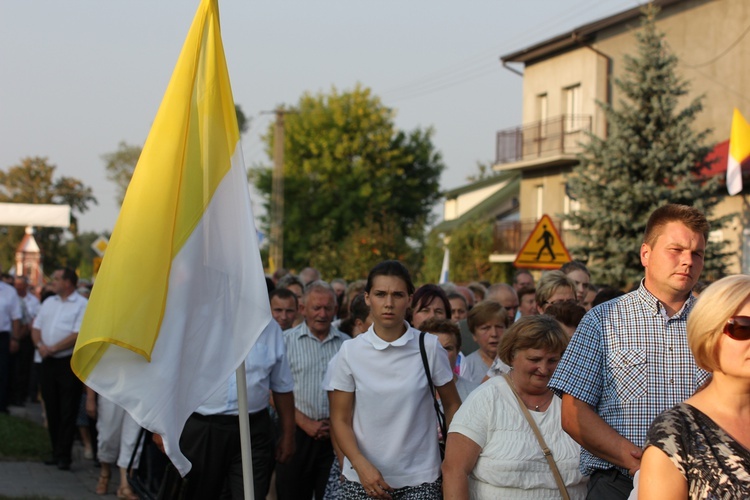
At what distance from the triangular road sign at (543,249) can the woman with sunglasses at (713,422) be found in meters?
12.1

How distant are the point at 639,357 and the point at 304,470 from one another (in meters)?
4.30

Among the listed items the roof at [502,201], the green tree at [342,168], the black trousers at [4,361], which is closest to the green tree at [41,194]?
the green tree at [342,168]

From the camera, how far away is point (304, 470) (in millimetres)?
8523

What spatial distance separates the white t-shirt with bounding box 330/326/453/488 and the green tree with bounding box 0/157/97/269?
68068mm

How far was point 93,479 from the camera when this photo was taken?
39.0 feet

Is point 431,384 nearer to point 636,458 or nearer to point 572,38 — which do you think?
point 636,458

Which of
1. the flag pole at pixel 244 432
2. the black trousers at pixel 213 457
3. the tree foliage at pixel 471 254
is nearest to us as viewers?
the flag pole at pixel 244 432

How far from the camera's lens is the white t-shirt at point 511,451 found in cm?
530

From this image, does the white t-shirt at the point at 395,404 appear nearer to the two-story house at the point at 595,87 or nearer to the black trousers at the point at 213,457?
the black trousers at the point at 213,457

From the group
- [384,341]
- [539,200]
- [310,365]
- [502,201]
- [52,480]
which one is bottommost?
[52,480]

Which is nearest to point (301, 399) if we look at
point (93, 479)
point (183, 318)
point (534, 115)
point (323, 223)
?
point (183, 318)

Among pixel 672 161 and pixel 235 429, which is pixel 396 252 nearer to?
pixel 672 161

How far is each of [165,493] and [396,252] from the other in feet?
77.8

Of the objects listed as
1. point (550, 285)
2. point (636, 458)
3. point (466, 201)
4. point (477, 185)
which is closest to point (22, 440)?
point (550, 285)
